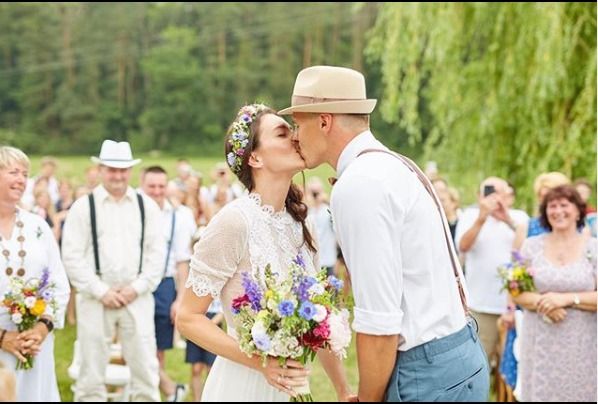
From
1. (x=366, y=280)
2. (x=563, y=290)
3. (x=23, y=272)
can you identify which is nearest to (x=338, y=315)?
(x=366, y=280)

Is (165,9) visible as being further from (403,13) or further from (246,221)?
(246,221)

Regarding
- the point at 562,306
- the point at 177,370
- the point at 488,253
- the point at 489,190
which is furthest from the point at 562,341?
the point at 177,370

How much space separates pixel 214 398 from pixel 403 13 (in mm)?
11911

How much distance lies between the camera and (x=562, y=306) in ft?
21.4

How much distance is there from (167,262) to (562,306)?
382 cm

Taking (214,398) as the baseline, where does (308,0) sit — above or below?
above

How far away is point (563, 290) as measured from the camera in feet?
21.6

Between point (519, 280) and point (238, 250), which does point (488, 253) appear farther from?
point (238, 250)

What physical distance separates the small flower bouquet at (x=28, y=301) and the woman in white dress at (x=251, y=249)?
211 centimetres

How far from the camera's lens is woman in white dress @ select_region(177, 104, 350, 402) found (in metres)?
3.53

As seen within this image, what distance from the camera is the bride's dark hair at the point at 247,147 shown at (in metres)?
3.79

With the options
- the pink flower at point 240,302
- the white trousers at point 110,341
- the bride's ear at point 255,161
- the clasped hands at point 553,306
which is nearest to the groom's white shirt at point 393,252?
the pink flower at point 240,302

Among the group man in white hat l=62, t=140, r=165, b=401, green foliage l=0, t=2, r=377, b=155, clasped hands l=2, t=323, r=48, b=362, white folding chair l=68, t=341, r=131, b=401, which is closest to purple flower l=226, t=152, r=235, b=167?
clasped hands l=2, t=323, r=48, b=362

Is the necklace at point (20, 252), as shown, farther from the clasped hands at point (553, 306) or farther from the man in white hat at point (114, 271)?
the clasped hands at point (553, 306)
